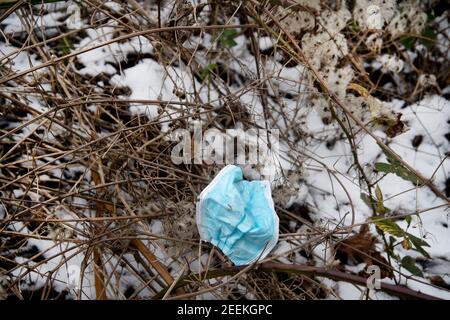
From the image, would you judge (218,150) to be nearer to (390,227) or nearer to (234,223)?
(234,223)

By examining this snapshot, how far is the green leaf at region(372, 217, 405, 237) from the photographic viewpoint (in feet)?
5.00

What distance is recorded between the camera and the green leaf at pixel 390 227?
1.52 m

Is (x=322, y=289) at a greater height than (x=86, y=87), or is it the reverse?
(x=86, y=87)

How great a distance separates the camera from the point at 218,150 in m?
1.99

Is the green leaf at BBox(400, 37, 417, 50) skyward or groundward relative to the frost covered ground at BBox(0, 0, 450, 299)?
skyward

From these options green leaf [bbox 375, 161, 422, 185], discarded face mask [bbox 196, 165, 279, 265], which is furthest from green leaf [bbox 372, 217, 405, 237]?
discarded face mask [bbox 196, 165, 279, 265]

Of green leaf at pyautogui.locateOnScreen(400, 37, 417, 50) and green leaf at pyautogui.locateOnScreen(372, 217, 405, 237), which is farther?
green leaf at pyautogui.locateOnScreen(400, 37, 417, 50)

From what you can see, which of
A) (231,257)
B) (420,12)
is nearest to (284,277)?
(231,257)

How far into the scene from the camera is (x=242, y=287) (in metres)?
1.88

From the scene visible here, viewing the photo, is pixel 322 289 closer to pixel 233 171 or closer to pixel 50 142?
pixel 233 171

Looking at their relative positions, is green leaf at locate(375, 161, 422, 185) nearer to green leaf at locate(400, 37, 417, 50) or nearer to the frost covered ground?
the frost covered ground

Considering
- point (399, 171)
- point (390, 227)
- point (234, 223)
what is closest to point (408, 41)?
point (399, 171)
